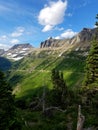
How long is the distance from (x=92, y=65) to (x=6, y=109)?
3080cm

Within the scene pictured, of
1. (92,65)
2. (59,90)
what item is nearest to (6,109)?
(92,65)

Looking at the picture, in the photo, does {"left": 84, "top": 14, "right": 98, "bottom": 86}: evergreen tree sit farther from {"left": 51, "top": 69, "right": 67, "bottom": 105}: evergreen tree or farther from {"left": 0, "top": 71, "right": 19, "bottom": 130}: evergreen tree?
{"left": 0, "top": 71, "right": 19, "bottom": 130}: evergreen tree

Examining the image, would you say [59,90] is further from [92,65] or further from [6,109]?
[6,109]

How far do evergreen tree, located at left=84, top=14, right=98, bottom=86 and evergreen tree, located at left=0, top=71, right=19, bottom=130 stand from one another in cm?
2757

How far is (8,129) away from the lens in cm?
2469

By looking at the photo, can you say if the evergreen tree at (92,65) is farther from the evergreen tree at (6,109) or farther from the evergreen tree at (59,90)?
the evergreen tree at (6,109)

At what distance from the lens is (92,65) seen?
53.8m

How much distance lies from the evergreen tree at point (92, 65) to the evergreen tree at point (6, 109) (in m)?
27.6

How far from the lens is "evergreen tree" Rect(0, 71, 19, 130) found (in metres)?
25.3

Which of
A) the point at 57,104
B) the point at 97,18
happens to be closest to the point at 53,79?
the point at 57,104

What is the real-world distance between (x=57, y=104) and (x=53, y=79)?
8937 mm

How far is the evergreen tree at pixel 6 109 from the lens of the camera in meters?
25.3

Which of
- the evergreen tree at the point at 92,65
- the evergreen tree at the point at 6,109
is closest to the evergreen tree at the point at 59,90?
the evergreen tree at the point at 92,65

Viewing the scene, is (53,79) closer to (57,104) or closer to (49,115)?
(57,104)
